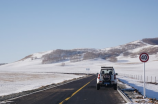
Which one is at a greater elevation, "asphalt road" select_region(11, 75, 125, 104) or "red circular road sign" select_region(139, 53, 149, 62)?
"red circular road sign" select_region(139, 53, 149, 62)

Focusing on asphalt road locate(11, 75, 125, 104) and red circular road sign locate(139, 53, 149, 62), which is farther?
red circular road sign locate(139, 53, 149, 62)

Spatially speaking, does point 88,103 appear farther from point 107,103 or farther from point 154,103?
point 154,103

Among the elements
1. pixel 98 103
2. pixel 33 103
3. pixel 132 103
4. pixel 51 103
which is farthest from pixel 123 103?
pixel 33 103

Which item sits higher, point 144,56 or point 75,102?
point 144,56

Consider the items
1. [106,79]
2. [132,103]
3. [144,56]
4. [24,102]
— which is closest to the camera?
[132,103]

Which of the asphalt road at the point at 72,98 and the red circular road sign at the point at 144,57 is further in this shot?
the red circular road sign at the point at 144,57

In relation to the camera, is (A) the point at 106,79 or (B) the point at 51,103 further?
(A) the point at 106,79

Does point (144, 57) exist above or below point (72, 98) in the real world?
above

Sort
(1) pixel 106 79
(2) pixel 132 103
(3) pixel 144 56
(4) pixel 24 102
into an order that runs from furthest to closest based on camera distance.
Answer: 1. (1) pixel 106 79
2. (3) pixel 144 56
3. (4) pixel 24 102
4. (2) pixel 132 103

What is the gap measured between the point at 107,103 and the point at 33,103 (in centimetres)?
408

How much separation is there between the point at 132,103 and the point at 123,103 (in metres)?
0.56

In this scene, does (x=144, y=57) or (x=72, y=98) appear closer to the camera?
(x=72, y=98)

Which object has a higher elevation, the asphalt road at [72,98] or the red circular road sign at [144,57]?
the red circular road sign at [144,57]

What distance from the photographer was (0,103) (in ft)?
43.4
